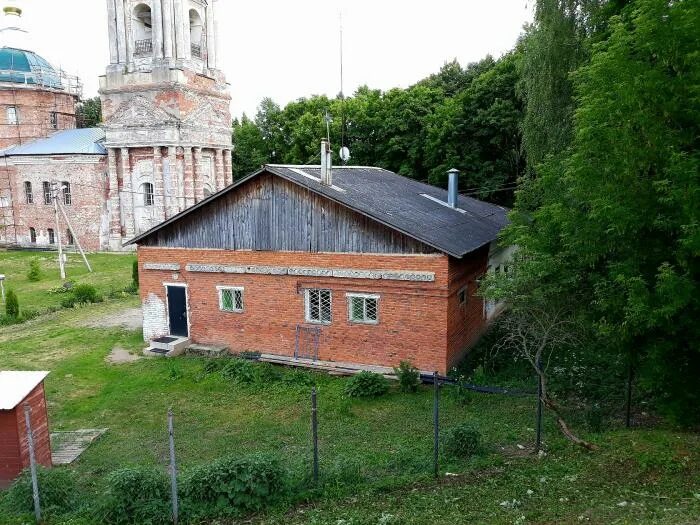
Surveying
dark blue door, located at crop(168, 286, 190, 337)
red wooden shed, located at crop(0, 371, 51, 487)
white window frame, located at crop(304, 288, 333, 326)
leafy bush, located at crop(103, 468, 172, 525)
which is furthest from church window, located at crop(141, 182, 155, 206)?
leafy bush, located at crop(103, 468, 172, 525)

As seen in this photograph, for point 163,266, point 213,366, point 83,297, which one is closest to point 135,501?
point 213,366

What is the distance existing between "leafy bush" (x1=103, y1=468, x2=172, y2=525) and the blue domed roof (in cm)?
5363

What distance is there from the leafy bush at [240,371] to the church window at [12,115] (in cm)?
4619

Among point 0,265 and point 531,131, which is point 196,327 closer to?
point 531,131

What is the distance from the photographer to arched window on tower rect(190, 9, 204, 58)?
44.7m

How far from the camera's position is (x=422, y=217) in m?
17.2

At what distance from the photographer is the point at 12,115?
167 ft

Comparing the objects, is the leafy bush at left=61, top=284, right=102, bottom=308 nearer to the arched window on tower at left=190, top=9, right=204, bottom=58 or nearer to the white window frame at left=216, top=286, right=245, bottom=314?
the white window frame at left=216, top=286, right=245, bottom=314

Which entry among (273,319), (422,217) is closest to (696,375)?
(422,217)

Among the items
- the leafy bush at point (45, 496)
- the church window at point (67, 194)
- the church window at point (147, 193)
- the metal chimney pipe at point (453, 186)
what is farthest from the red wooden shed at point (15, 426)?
the church window at point (67, 194)

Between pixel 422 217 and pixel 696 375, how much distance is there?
9171mm

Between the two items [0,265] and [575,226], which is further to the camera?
[0,265]

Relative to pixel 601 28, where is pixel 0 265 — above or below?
below

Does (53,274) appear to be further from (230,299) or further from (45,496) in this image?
(45,496)
